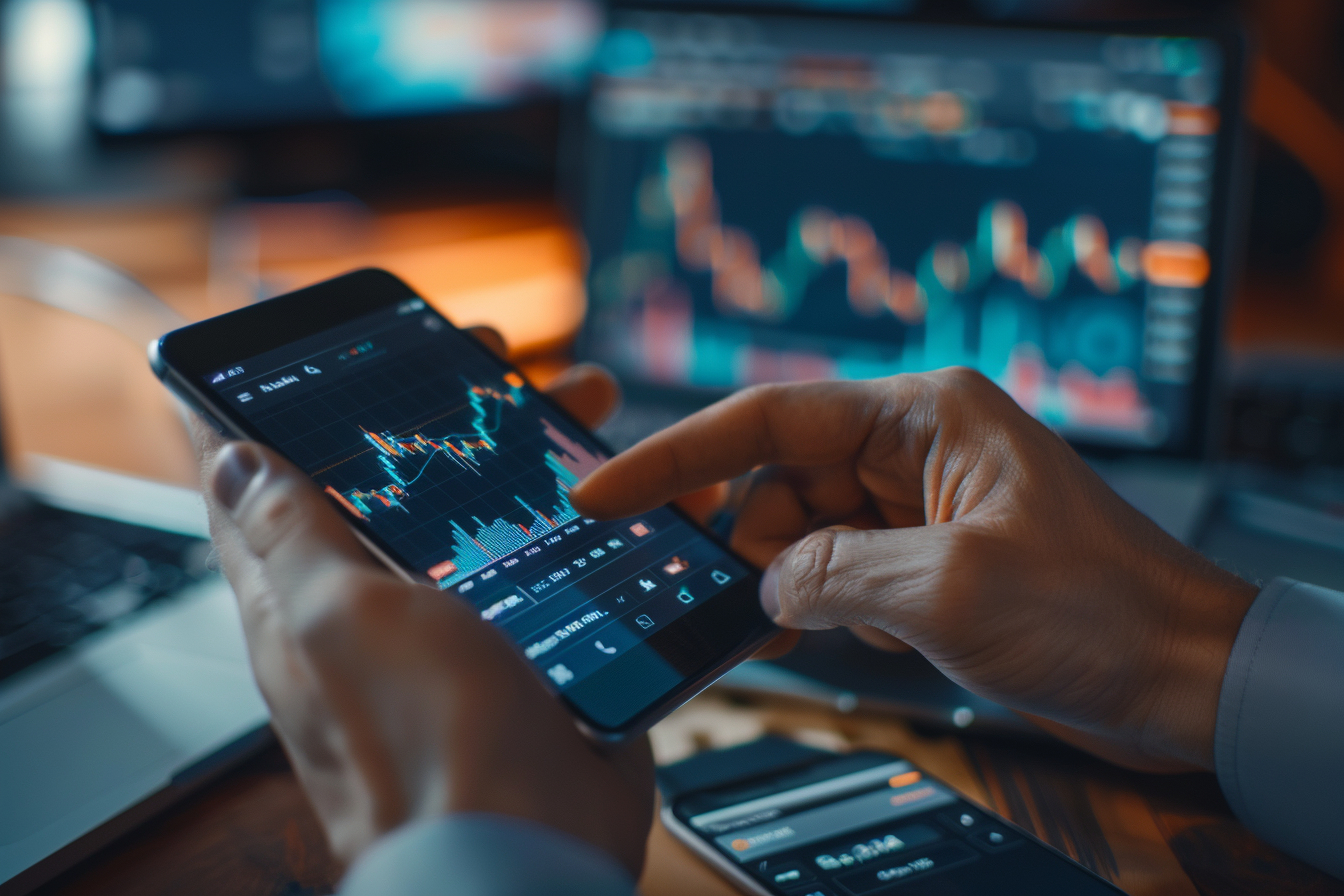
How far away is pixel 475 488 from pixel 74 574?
0.30 metres

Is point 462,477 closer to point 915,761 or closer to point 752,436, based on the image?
point 752,436

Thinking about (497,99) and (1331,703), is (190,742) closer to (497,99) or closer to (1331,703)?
(1331,703)

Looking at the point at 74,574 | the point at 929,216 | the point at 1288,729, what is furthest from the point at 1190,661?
the point at 74,574

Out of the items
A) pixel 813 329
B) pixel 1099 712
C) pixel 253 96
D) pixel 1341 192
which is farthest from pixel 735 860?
pixel 1341 192

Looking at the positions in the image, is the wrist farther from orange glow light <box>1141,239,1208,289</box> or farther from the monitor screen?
the monitor screen

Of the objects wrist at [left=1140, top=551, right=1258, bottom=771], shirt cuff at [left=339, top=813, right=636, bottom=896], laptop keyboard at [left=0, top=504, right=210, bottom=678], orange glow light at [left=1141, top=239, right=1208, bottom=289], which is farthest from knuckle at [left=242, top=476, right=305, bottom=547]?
orange glow light at [left=1141, top=239, right=1208, bottom=289]

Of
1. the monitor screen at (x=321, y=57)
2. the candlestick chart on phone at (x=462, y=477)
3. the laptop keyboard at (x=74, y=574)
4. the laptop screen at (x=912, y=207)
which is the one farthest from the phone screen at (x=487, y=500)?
the monitor screen at (x=321, y=57)

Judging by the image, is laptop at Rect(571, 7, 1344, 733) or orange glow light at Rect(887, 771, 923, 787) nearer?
orange glow light at Rect(887, 771, 923, 787)

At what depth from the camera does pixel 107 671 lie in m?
0.50

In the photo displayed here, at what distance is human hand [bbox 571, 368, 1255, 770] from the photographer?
0.41 metres

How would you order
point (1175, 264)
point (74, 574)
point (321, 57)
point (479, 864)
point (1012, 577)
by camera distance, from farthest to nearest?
point (321, 57), point (1175, 264), point (74, 574), point (1012, 577), point (479, 864)

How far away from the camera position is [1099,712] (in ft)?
1.43

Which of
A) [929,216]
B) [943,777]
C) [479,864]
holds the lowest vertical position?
[943,777]

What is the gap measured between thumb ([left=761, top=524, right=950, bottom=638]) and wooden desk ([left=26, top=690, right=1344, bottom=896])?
10cm
